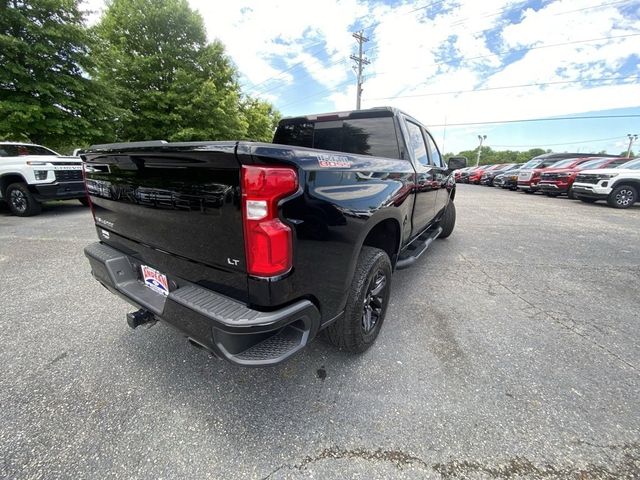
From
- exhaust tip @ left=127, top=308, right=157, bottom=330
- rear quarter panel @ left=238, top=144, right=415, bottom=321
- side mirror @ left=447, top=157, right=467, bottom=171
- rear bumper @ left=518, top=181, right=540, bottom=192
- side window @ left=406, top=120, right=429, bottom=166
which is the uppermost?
side window @ left=406, top=120, right=429, bottom=166

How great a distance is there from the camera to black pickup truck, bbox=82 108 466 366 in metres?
1.36

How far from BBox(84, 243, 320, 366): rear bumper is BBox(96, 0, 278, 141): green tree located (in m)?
14.7

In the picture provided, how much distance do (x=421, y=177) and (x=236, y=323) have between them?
2598 mm

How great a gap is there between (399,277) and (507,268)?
5.66ft

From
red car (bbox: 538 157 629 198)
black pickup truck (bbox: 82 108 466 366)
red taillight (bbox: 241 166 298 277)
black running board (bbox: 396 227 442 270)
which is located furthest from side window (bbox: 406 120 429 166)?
red car (bbox: 538 157 629 198)

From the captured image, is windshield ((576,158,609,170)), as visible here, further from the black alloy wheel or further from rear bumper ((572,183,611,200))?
the black alloy wheel

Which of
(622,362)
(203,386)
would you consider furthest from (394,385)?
(622,362)

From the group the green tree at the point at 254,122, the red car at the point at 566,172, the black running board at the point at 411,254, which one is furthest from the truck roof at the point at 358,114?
the green tree at the point at 254,122

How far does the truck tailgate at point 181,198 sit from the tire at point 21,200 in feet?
22.9

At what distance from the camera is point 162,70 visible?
14578mm

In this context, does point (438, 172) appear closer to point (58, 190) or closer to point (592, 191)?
point (58, 190)

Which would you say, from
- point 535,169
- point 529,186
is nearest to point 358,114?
point 529,186

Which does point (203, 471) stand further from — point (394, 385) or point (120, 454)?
point (394, 385)

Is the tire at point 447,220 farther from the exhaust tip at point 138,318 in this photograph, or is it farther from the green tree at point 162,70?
the green tree at point 162,70
